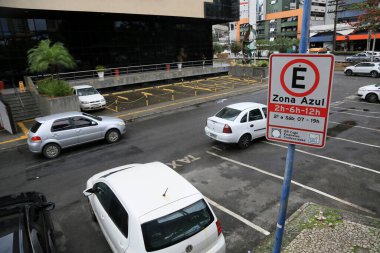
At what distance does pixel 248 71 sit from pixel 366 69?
1285 cm

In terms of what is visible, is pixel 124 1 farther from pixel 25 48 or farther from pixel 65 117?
pixel 65 117

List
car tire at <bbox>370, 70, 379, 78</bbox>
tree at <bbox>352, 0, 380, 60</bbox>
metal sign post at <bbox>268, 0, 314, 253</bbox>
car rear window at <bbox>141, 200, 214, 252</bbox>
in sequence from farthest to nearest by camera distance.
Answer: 1. car tire at <bbox>370, 70, 379, 78</bbox>
2. tree at <bbox>352, 0, 380, 60</bbox>
3. car rear window at <bbox>141, 200, 214, 252</bbox>
4. metal sign post at <bbox>268, 0, 314, 253</bbox>

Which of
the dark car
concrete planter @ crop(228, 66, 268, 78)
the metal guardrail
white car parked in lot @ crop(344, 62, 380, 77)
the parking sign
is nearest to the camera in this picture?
the parking sign

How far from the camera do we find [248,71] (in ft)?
108

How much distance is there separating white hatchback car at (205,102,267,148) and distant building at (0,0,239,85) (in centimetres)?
1692

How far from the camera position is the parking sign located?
9.62 ft

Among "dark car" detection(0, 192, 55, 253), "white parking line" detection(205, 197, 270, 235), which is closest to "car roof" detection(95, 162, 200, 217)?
"dark car" detection(0, 192, 55, 253)

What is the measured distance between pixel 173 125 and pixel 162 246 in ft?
35.8

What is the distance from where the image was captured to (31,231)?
434cm

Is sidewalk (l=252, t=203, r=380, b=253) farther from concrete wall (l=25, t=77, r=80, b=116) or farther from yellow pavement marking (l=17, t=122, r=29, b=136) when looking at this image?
concrete wall (l=25, t=77, r=80, b=116)

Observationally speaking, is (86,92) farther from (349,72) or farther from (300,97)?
(349,72)

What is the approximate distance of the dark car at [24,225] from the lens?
3.96 m

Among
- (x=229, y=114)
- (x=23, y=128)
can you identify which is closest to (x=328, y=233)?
(x=229, y=114)

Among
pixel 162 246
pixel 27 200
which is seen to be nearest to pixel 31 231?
pixel 27 200
